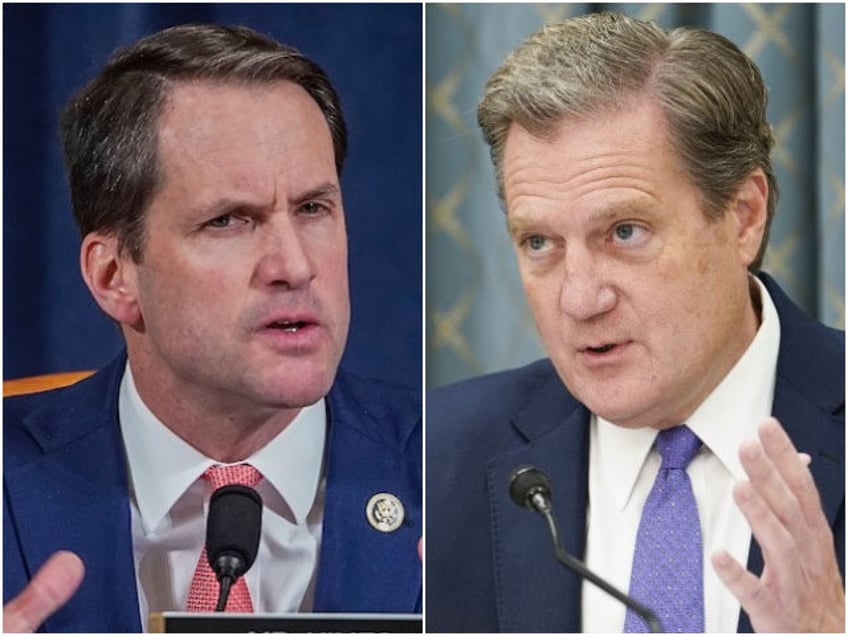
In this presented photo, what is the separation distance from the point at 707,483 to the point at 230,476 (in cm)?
89

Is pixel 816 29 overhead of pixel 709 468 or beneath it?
overhead

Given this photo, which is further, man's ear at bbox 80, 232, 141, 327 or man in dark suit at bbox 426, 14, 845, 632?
man's ear at bbox 80, 232, 141, 327

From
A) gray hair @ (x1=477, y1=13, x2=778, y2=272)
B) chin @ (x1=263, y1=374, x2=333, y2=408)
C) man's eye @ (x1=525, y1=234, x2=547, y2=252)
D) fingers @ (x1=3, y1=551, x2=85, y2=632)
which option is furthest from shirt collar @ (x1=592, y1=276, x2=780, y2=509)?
fingers @ (x1=3, y1=551, x2=85, y2=632)

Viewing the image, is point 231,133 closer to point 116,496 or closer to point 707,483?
point 116,496

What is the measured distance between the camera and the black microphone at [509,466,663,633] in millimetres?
2791

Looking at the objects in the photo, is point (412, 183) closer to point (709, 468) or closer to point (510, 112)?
point (510, 112)

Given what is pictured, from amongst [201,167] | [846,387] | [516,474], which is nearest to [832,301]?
[846,387]

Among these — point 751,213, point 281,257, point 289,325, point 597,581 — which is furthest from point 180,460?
point 751,213

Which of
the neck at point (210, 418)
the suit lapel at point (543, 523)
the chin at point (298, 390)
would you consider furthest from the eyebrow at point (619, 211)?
the neck at point (210, 418)

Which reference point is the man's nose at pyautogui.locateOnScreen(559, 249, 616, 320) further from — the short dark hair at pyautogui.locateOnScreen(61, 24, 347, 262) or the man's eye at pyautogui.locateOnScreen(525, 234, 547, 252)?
the short dark hair at pyautogui.locateOnScreen(61, 24, 347, 262)

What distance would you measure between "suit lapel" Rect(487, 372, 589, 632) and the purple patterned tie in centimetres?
12

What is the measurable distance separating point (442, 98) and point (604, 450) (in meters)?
0.73

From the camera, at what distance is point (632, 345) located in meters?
2.91

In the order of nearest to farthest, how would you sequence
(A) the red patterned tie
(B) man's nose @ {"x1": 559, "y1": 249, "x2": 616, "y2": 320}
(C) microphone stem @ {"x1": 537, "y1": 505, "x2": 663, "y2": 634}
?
(C) microphone stem @ {"x1": 537, "y1": 505, "x2": 663, "y2": 634} < (B) man's nose @ {"x1": 559, "y1": 249, "x2": 616, "y2": 320} < (A) the red patterned tie
